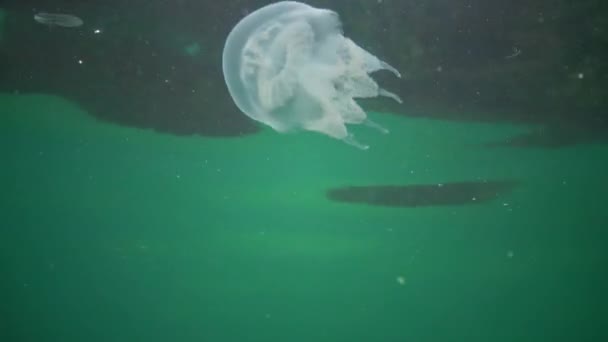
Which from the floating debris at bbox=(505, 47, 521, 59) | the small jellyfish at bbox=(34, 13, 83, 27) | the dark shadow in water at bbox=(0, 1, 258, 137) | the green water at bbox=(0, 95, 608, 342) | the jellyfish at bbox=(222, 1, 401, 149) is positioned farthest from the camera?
the green water at bbox=(0, 95, 608, 342)

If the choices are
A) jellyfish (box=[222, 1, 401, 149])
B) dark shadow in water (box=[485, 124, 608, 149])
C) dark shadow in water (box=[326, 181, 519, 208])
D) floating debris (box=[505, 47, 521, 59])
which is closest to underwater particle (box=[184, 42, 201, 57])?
jellyfish (box=[222, 1, 401, 149])

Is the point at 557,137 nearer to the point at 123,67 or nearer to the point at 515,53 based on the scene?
the point at 515,53

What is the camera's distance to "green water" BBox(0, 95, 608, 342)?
34.1ft

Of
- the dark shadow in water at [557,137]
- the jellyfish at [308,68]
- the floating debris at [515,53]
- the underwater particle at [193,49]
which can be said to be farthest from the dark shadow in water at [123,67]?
the dark shadow in water at [557,137]

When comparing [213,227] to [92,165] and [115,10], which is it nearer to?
[92,165]

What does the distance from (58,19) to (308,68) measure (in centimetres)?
A: 377

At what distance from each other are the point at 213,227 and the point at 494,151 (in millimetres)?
11680

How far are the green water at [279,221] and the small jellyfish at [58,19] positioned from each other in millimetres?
2493

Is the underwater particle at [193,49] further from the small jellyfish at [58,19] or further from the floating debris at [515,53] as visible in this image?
the floating debris at [515,53]

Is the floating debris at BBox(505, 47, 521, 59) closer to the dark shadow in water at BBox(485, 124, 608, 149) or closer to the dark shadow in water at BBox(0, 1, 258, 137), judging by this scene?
the dark shadow in water at BBox(485, 124, 608, 149)

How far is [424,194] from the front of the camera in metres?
14.1

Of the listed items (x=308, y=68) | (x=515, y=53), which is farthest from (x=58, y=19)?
(x=515, y=53)

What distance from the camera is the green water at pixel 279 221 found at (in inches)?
409

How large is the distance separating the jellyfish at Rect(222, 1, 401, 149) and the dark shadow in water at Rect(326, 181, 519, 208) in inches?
371
